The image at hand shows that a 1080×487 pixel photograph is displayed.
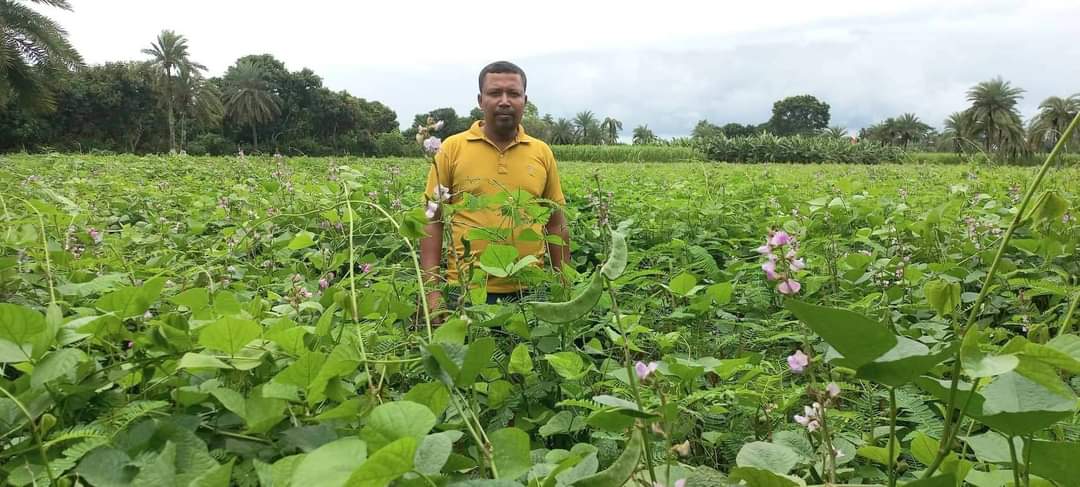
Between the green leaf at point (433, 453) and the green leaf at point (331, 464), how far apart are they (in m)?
0.05

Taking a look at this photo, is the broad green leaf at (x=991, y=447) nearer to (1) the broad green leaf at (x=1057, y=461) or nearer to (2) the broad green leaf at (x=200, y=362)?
(1) the broad green leaf at (x=1057, y=461)

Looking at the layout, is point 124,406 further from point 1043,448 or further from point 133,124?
point 133,124

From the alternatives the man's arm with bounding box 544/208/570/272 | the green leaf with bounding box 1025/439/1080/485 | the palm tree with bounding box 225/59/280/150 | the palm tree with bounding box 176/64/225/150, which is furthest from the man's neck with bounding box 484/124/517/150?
the palm tree with bounding box 225/59/280/150

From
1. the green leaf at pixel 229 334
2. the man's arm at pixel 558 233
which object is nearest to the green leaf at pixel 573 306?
the green leaf at pixel 229 334

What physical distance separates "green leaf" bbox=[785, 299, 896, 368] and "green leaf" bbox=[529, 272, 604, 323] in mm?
246

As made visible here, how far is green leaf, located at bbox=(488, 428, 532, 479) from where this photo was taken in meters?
0.68

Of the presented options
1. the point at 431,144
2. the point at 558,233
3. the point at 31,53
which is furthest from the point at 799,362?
the point at 31,53

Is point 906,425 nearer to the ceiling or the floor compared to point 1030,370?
nearer to the floor

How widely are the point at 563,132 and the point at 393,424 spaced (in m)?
80.6

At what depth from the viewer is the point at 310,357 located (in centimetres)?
70

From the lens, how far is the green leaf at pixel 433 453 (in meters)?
0.58

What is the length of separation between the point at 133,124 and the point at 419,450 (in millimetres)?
46983

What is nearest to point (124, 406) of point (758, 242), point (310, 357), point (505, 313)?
point (310, 357)

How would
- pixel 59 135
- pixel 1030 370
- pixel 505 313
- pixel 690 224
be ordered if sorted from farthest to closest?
pixel 59 135 → pixel 690 224 → pixel 505 313 → pixel 1030 370
